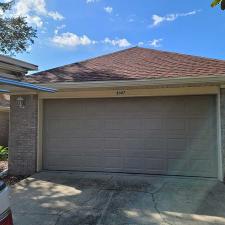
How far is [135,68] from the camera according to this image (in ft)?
31.0

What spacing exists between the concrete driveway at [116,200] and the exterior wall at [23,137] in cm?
101

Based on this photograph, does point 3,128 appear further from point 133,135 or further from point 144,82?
point 144,82

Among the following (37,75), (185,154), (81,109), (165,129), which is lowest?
(185,154)

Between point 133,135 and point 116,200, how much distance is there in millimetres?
2780

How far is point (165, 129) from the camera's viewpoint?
8469mm

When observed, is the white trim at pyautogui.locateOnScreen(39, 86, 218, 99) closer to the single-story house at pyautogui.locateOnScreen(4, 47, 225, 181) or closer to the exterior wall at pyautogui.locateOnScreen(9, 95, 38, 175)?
the single-story house at pyautogui.locateOnScreen(4, 47, 225, 181)

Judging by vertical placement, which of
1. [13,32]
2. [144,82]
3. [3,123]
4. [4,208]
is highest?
[13,32]

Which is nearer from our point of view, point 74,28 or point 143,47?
point 143,47

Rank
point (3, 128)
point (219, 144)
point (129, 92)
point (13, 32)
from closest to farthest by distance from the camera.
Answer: point (219, 144)
point (129, 92)
point (13, 32)
point (3, 128)

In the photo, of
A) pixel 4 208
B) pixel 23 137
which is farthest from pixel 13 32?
pixel 4 208

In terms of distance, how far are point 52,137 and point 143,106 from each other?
3.17 metres

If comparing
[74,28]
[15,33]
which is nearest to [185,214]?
[15,33]

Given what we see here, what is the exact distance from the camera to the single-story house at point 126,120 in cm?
815

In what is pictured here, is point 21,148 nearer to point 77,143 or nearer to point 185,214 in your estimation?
point 77,143
